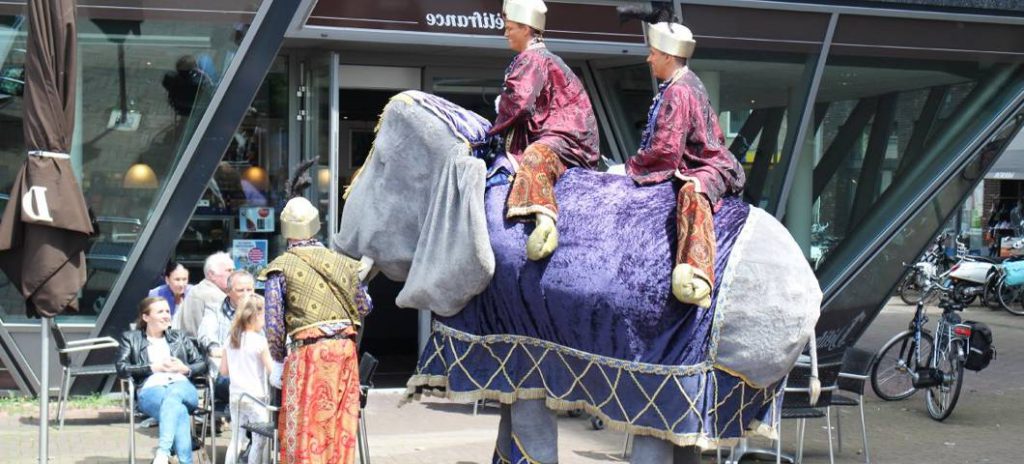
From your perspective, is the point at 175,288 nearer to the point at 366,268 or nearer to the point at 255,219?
the point at 255,219

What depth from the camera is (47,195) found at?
24.5 ft

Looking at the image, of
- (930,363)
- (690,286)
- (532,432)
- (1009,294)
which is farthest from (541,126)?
(1009,294)

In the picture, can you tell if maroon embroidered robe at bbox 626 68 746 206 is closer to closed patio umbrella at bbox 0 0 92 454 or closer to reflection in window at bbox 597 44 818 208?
closed patio umbrella at bbox 0 0 92 454

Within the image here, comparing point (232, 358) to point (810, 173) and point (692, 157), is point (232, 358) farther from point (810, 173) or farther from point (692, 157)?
point (810, 173)

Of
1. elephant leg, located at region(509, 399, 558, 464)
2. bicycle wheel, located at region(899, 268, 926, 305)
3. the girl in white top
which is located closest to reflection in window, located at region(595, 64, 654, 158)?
the girl in white top

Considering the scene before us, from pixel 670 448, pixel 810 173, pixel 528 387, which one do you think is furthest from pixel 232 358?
pixel 810 173

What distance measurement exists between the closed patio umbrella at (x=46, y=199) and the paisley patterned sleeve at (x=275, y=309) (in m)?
1.17

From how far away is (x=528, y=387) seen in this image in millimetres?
6035

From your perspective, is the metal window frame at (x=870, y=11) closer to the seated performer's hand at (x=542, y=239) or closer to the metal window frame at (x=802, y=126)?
the metal window frame at (x=802, y=126)

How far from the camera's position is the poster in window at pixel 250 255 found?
12.0 meters

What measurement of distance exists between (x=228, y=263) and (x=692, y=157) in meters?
5.28

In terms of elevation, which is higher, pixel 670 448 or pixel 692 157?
pixel 692 157

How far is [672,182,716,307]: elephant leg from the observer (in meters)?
5.46

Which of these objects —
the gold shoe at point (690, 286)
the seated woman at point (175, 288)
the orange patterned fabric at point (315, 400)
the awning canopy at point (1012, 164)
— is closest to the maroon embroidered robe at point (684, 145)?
the gold shoe at point (690, 286)
